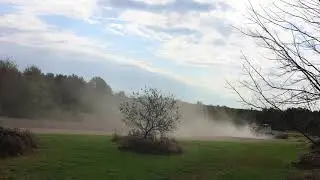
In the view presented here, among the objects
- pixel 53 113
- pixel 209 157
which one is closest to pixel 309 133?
pixel 209 157

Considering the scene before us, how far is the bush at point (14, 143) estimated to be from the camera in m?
34.3

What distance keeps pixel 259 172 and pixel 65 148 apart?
1407cm

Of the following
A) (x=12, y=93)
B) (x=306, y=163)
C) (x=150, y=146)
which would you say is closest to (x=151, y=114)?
(x=150, y=146)

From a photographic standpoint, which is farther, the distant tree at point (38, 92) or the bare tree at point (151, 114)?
the distant tree at point (38, 92)

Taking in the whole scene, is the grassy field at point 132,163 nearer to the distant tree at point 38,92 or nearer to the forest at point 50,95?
the forest at point 50,95

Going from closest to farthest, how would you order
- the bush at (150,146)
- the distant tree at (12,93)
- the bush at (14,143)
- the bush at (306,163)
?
the bush at (306,163) → the bush at (14,143) → the bush at (150,146) → the distant tree at (12,93)

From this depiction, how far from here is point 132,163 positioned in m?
32.4

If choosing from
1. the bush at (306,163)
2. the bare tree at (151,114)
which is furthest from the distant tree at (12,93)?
the bush at (306,163)

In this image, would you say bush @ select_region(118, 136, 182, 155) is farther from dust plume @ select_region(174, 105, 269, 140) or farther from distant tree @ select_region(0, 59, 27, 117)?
distant tree @ select_region(0, 59, 27, 117)

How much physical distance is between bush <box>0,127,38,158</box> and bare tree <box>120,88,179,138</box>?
10.1 m

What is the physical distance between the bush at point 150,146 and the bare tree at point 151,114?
1.77 meters

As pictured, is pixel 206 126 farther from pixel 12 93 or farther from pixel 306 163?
pixel 306 163

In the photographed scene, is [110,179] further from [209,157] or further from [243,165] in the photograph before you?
[209,157]

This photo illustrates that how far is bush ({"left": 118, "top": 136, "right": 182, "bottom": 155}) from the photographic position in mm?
40094
